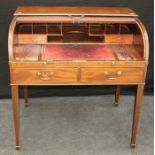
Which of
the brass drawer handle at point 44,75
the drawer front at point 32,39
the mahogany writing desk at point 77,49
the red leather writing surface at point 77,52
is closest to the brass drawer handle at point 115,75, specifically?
the mahogany writing desk at point 77,49

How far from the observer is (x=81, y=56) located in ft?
6.59

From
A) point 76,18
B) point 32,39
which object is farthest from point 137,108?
point 32,39

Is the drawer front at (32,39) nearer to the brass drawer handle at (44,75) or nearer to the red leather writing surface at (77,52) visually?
the red leather writing surface at (77,52)

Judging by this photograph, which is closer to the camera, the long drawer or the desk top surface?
the long drawer

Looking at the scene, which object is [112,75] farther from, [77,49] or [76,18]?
[76,18]

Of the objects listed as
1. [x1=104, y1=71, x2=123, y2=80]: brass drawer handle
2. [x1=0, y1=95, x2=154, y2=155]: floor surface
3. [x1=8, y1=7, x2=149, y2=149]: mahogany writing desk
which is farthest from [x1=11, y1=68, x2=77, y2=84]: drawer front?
[x1=0, y1=95, x2=154, y2=155]: floor surface

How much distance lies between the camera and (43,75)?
1.91 m

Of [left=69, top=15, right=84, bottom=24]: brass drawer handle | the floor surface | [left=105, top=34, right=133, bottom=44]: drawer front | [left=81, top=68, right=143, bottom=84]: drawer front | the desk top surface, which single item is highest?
the desk top surface

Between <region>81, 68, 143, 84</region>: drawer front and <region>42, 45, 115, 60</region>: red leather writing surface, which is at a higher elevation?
<region>42, 45, 115, 60</region>: red leather writing surface

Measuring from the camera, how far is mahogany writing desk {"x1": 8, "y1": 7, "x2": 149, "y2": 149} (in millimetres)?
1904

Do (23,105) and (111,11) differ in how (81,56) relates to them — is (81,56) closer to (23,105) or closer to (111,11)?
(111,11)

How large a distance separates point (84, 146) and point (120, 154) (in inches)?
11.0

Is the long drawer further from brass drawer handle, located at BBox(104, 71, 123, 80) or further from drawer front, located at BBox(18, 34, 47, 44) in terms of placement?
drawer front, located at BBox(18, 34, 47, 44)

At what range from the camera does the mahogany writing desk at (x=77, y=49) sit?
190 cm
